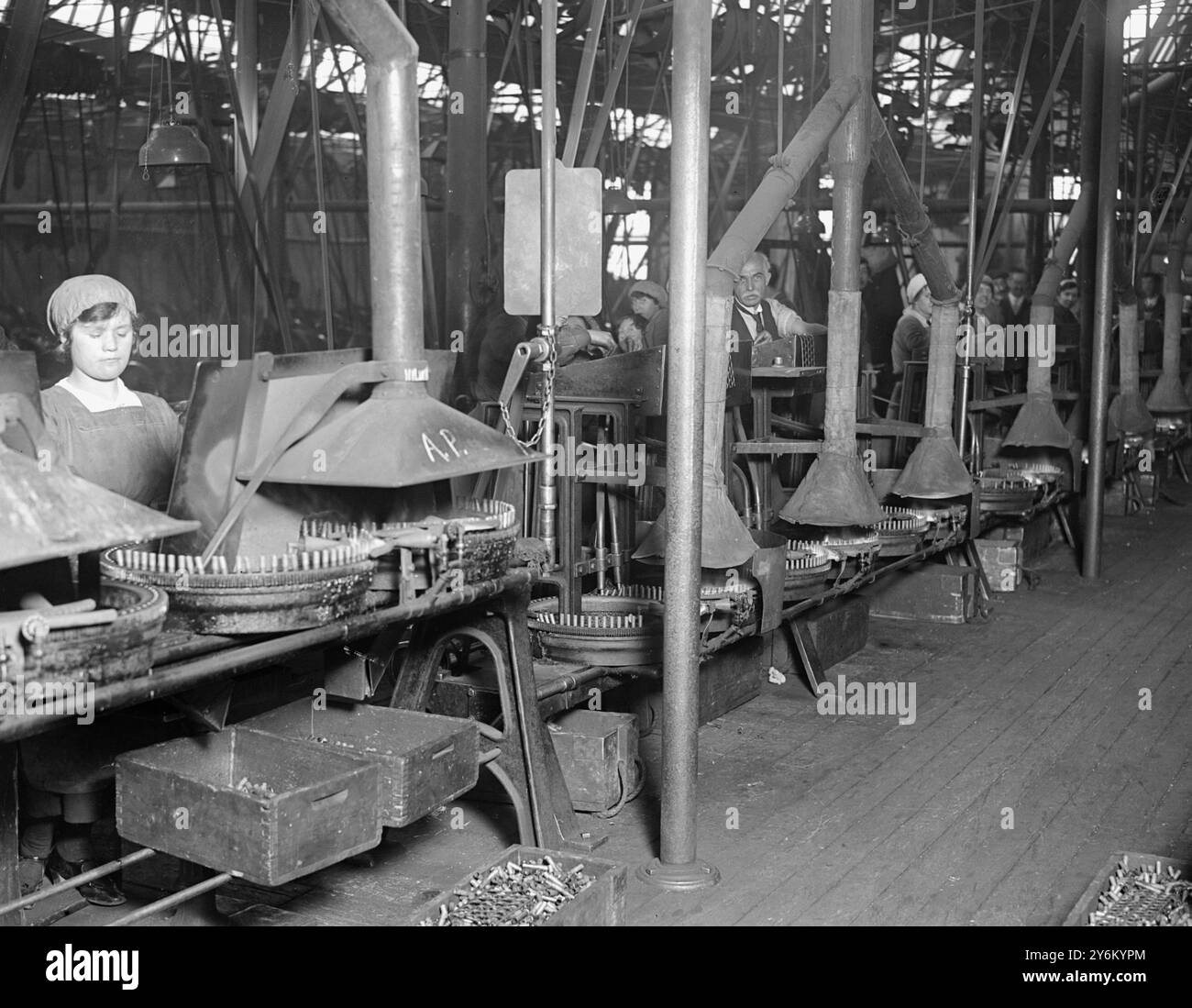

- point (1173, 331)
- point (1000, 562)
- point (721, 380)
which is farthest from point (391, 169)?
point (1173, 331)

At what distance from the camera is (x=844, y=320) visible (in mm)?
5227

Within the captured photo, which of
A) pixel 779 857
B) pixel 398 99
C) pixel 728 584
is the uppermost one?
pixel 398 99

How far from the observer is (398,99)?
302 centimetres

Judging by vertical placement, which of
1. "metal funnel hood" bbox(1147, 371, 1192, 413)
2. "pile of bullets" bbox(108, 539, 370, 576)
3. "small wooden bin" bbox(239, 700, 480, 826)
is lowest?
"small wooden bin" bbox(239, 700, 480, 826)

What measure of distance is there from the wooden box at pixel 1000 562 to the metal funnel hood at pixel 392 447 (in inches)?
189

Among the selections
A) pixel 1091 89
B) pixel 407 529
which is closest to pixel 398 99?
pixel 407 529

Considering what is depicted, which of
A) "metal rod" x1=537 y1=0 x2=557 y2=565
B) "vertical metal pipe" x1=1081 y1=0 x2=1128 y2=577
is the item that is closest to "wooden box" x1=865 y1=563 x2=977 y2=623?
"vertical metal pipe" x1=1081 y1=0 x2=1128 y2=577

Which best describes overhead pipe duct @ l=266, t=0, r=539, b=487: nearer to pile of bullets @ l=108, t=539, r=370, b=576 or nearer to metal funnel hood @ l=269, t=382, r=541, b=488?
metal funnel hood @ l=269, t=382, r=541, b=488

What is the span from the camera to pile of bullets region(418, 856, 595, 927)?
2.91m

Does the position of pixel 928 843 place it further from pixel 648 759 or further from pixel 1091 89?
pixel 1091 89

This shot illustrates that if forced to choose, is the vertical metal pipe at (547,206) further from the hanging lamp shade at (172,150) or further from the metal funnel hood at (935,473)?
the hanging lamp shade at (172,150)

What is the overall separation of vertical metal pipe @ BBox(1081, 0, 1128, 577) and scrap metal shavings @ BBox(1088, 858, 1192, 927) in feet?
15.5

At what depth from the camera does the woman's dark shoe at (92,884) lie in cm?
350

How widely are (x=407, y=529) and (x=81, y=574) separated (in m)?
0.71
